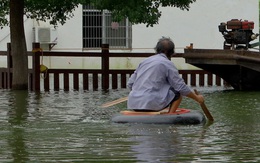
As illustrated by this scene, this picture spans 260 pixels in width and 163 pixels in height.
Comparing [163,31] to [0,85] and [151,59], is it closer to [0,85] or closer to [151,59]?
[0,85]

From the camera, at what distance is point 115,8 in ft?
82.2

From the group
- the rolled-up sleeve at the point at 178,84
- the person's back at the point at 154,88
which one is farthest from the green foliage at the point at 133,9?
the rolled-up sleeve at the point at 178,84

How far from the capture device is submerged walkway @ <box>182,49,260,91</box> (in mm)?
24922

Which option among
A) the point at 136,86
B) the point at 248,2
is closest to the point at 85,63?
the point at 248,2

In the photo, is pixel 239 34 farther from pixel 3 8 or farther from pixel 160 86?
pixel 160 86

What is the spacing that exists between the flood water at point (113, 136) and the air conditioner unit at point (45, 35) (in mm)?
17801

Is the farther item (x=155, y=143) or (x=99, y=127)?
(x=99, y=127)

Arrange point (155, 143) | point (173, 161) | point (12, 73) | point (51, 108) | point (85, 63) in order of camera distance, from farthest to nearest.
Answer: point (85, 63), point (12, 73), point (51, 108), point (155, 143), point (173, 161)

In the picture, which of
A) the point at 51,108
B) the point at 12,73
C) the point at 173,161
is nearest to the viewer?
the point at 173,161

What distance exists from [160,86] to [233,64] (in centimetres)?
969

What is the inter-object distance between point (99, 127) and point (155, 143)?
8.32 feet

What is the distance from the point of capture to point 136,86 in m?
15.9

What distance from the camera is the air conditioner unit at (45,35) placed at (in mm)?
39188

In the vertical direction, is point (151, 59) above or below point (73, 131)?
above
